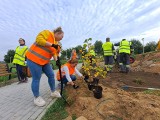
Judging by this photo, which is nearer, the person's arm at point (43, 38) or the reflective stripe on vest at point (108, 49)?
the person's arm at point (43, 38)

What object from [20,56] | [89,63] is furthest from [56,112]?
[20,56]

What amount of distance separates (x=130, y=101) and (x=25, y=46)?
20.7ft

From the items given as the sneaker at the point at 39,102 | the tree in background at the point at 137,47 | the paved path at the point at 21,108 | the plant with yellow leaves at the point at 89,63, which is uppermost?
the tree in background at the point at 137,47

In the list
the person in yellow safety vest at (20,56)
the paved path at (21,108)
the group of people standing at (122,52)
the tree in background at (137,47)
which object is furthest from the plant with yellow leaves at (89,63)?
the tree in background at (137,47)

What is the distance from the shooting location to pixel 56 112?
489cm

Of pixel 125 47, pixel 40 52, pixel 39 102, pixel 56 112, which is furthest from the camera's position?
pixel 125 47

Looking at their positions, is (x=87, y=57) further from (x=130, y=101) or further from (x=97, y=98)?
(x=130, y=101)

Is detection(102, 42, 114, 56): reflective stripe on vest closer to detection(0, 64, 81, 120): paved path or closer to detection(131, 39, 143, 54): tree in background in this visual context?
detection(0, 64, 81, 120): paved path

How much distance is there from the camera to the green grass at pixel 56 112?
4582mm

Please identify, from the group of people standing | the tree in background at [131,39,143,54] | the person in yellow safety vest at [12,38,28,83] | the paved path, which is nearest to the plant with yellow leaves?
the paved path

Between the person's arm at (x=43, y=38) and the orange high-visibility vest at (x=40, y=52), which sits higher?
the person's arm at (x=43, y=38)

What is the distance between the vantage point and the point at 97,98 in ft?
17.3

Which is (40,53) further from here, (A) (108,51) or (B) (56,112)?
(A) (108,51)

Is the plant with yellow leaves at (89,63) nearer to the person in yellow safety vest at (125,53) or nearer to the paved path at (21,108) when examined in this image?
the paved path at (21,108)
